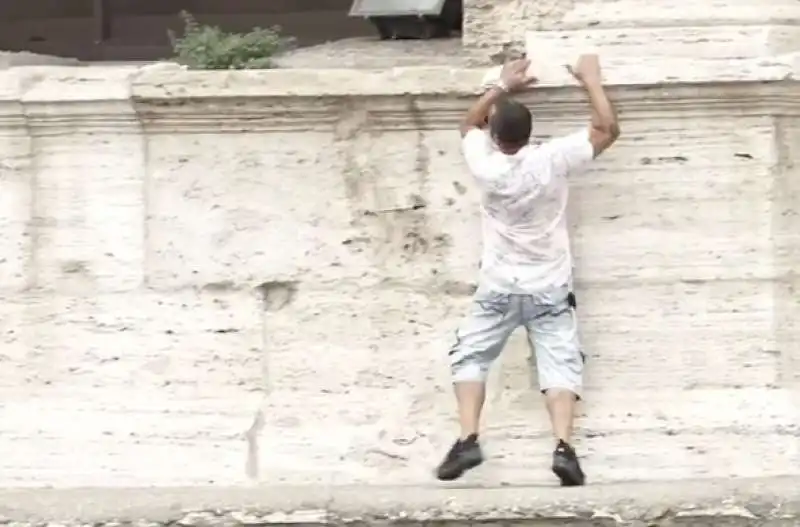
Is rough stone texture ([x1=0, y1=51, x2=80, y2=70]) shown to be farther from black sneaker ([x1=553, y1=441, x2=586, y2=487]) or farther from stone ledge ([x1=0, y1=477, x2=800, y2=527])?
black sneaker ([x1=553, y1=441, x2=586, y2=487])

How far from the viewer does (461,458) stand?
3.61 meters

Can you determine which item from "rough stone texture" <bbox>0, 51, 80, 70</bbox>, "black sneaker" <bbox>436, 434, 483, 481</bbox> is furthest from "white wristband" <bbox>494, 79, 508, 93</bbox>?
"rough stone texture" <bbox>0, 51, 80, 70</bbox>

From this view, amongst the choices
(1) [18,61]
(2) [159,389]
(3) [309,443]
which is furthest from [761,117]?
(1) [18,61]

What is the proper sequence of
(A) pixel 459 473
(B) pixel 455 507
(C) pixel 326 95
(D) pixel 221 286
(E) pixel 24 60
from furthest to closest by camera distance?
(E) pixel 24 60
(D) pixel 221 286
(C) pixel 326 95
(A) pixel 459 473
(B) pixel 455 507

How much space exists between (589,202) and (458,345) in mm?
615

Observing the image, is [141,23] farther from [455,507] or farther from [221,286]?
[455,507]

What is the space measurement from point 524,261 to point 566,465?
1.96ft

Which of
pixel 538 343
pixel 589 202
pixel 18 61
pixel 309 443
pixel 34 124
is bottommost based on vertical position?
pixel 309 443

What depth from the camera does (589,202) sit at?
3828 millimetres

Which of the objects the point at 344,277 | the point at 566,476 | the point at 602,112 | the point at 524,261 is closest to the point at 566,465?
the point at 566,476

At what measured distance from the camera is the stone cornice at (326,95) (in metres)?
3.73

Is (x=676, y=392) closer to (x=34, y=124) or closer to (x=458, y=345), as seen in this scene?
(x=458, y=345)

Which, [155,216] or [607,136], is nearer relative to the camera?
[607,136]

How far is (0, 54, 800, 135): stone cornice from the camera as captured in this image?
12.2ft
